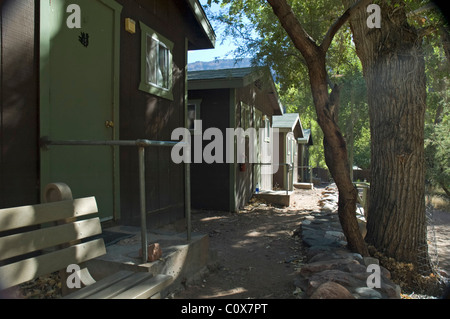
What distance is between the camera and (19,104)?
9.88 feet

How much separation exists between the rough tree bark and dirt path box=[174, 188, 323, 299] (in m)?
0.96

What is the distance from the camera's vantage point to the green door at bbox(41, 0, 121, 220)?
3.33m

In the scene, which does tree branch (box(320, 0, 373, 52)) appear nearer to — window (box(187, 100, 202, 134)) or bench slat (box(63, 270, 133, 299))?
bench slat (box(63, 270, 133, 299))

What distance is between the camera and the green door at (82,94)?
10.9ft

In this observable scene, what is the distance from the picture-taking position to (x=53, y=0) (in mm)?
3377

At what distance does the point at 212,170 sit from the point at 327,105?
18.8 feet

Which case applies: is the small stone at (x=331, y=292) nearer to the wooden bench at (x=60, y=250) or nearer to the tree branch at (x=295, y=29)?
the wooden bench at (x=60, y=250)

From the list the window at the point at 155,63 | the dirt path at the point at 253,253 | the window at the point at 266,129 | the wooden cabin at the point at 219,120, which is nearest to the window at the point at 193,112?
the wooden cabin at the point at 219,120

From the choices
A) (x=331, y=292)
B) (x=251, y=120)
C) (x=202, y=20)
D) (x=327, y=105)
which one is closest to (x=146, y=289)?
(x=331, y=292)

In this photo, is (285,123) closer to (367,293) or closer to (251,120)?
(251,120)

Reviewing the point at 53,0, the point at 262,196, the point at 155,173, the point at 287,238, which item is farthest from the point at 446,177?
the point at 53,0

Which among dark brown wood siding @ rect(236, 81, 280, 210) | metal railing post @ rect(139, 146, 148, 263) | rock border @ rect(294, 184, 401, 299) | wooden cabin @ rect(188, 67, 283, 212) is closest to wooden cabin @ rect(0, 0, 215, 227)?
metal railing post @ rect(139, 146, 148, 263)
